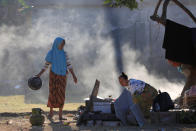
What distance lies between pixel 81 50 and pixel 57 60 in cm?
762

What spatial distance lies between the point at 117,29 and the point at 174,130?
380 inches

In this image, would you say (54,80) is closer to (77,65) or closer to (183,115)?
(183,115)

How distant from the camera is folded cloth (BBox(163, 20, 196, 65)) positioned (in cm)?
816

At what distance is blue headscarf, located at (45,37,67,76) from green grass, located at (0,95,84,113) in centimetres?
233

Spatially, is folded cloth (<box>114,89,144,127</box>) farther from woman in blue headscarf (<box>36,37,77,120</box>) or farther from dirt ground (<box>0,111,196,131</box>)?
woman in blue headscarf (<box>36,37,77,120</box>)

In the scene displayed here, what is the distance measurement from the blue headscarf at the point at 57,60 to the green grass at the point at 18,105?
233cm

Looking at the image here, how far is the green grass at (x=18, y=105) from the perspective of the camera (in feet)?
34.2

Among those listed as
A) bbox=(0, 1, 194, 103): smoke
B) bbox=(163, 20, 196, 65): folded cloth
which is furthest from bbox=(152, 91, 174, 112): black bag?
bbox=(0, 1, 194, 103): smoke

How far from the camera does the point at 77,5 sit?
52.6 feet

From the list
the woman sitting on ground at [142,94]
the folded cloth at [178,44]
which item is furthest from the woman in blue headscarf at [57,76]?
the folded cloth at [178,44]

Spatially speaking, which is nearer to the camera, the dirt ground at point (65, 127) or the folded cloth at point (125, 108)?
the dirt ground at point (65, 127)

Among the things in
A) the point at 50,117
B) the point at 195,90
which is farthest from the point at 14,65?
the point at 195,90

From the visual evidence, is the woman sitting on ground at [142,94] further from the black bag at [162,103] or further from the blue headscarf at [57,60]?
the blue headscarf at [57,60]

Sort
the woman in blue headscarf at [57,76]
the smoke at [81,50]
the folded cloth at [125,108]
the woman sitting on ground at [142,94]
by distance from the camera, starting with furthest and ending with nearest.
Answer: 1. the smoke at [81,50]
2. the woman in blue headscarf at [57,76]
3. the woman sitting on ground at [142,94]
4. the folded cloth at [125,108]
